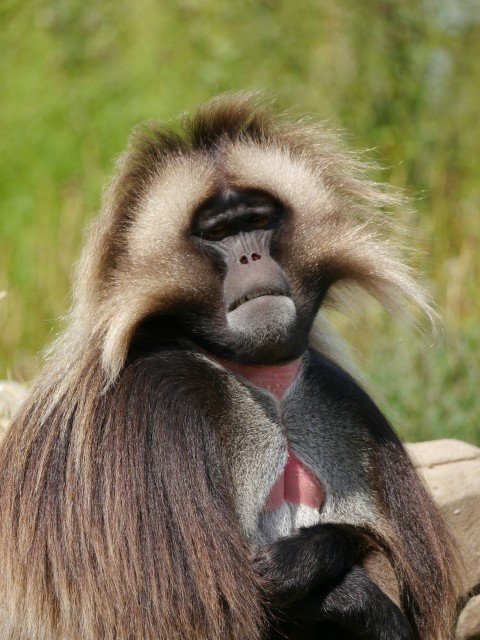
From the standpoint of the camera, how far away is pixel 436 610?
397 cm

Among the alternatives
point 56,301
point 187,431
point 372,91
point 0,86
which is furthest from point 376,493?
point 0,86

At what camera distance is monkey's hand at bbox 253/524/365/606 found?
3.52 meters

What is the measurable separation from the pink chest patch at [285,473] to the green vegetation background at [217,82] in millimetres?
5976

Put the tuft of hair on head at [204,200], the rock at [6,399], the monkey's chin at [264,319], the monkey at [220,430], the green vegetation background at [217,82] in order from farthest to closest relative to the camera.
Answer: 1. the green vegetation background at [217,82]
2. the rock at [6,399]
3. the tuft of hair on head at [204,200]
4. the monkey's chin at [264,319]
5. the monkey at [220,430]

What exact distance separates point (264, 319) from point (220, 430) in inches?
15.7

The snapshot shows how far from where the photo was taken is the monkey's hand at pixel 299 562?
3523mm

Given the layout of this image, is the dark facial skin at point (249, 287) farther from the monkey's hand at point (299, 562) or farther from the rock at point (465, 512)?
the rock at point (465, 512)

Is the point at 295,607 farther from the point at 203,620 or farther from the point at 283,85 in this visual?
the point at 283,85

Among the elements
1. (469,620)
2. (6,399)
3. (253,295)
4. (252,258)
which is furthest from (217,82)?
(253,295)

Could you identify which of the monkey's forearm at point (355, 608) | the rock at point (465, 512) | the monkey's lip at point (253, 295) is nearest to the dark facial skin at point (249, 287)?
the monkey's lip at point (253, 295)

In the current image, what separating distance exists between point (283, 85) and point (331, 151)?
6685 mm

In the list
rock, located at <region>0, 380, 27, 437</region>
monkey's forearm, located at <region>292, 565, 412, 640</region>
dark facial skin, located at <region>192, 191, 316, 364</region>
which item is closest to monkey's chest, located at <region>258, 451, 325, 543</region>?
monkey's forearm, located at <region>292, 565, 412, 640</region>

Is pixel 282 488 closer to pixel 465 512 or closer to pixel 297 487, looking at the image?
pixel 297 487

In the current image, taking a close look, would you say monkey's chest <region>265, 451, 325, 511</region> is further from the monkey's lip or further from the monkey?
the monkey's lip
